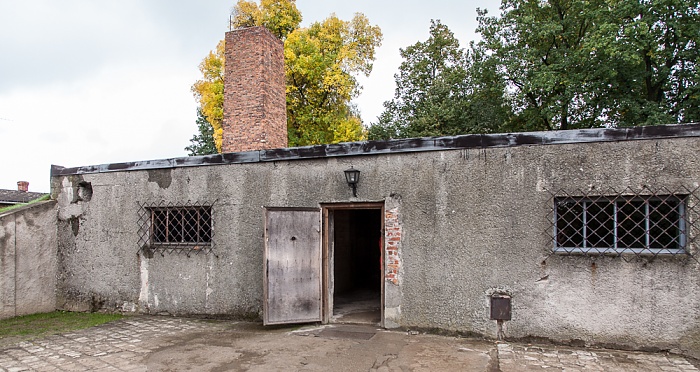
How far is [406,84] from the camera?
19656 millimetres

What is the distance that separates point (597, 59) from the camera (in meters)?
14.3

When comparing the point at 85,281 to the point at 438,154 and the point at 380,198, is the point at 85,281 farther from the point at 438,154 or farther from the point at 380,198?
the point at 438,154

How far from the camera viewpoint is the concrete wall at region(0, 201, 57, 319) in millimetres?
7387

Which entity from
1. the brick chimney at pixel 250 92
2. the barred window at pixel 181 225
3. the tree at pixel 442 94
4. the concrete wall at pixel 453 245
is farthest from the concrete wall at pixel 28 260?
the tree at pixel 442 94

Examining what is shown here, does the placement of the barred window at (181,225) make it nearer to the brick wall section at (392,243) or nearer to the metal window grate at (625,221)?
the brick wall section at (392,243)

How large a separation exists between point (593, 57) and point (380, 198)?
12.1 m

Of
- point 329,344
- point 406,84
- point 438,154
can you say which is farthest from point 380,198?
point 406,84

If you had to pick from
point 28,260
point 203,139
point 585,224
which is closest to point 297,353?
Result: point 585,224

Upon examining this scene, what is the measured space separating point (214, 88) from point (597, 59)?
14.3 metres

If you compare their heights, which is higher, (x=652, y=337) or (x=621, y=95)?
(x=621, y=95)

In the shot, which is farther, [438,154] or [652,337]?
[438,154]

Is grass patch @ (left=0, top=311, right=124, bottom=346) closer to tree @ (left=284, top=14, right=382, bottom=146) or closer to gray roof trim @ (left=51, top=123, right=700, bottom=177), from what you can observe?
gray roof trim @ (left=51, top=123, right=700, bottom=177)

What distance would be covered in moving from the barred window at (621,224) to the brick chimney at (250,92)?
6.32 meters

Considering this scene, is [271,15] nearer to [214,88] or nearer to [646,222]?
[214,88]
